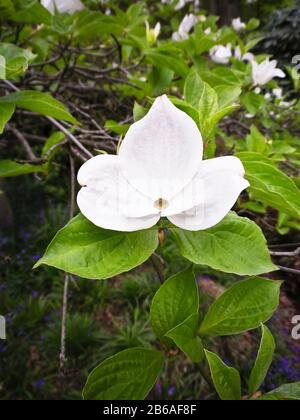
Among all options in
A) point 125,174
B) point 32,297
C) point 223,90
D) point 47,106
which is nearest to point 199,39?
point 223,90

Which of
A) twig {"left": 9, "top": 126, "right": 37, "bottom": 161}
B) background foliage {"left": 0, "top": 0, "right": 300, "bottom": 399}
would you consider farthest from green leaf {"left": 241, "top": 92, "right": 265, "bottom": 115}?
twig {"left": 9, "top": 126, "right": 37, "bottom": 161}

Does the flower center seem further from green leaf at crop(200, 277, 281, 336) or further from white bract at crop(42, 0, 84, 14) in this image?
white bract at crop(42, 0, 84, 14)

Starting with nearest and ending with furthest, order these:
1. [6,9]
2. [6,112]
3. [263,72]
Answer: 1. [6,112]
2. [6,9]
3. [263,72]

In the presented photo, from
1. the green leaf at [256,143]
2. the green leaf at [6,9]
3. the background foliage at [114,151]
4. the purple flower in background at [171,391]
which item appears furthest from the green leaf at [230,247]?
the purple flower in background at [171,391]

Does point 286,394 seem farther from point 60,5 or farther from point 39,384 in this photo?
point 39,384

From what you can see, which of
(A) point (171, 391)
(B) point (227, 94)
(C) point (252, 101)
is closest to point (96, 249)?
(B) point (227, 94)
